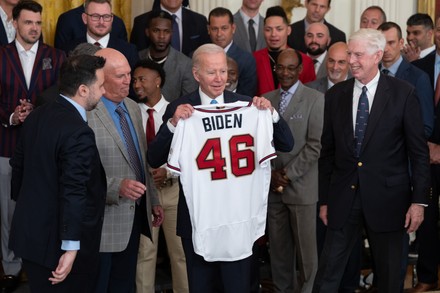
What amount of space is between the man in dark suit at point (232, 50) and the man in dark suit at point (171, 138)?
176 cm

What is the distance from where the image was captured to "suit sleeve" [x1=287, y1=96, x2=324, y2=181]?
5559mm

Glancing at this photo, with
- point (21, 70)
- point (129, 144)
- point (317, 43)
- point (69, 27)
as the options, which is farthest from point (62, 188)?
point (317, 43)

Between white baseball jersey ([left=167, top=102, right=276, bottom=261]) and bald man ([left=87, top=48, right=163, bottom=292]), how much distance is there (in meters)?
0.37

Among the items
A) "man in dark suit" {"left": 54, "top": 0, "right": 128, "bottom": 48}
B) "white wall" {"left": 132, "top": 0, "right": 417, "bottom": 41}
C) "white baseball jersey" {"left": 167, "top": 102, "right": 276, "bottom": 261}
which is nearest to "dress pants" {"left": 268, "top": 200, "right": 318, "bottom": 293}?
"white baseball jersey" {"left": 167, "top": 102, "right": 276, "bottom": 261}

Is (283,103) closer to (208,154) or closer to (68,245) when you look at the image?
(208,154)

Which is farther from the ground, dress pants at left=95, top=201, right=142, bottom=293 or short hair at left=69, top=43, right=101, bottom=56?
short hair at left=69, top=43, right=101, bottom=56

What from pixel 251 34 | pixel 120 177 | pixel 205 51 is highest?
pixel 251 34

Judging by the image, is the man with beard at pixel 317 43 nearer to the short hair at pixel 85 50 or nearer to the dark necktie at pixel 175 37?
the dark necktie at pixel 175 37

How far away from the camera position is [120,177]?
4.53m

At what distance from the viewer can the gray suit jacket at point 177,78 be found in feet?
19.7

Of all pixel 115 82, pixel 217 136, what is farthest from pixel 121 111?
pixel 217 136

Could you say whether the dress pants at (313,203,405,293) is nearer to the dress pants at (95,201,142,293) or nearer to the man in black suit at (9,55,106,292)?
the dress pants at (95,201,142,293)

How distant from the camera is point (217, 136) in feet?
13.8

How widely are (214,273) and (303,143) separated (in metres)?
1.55
